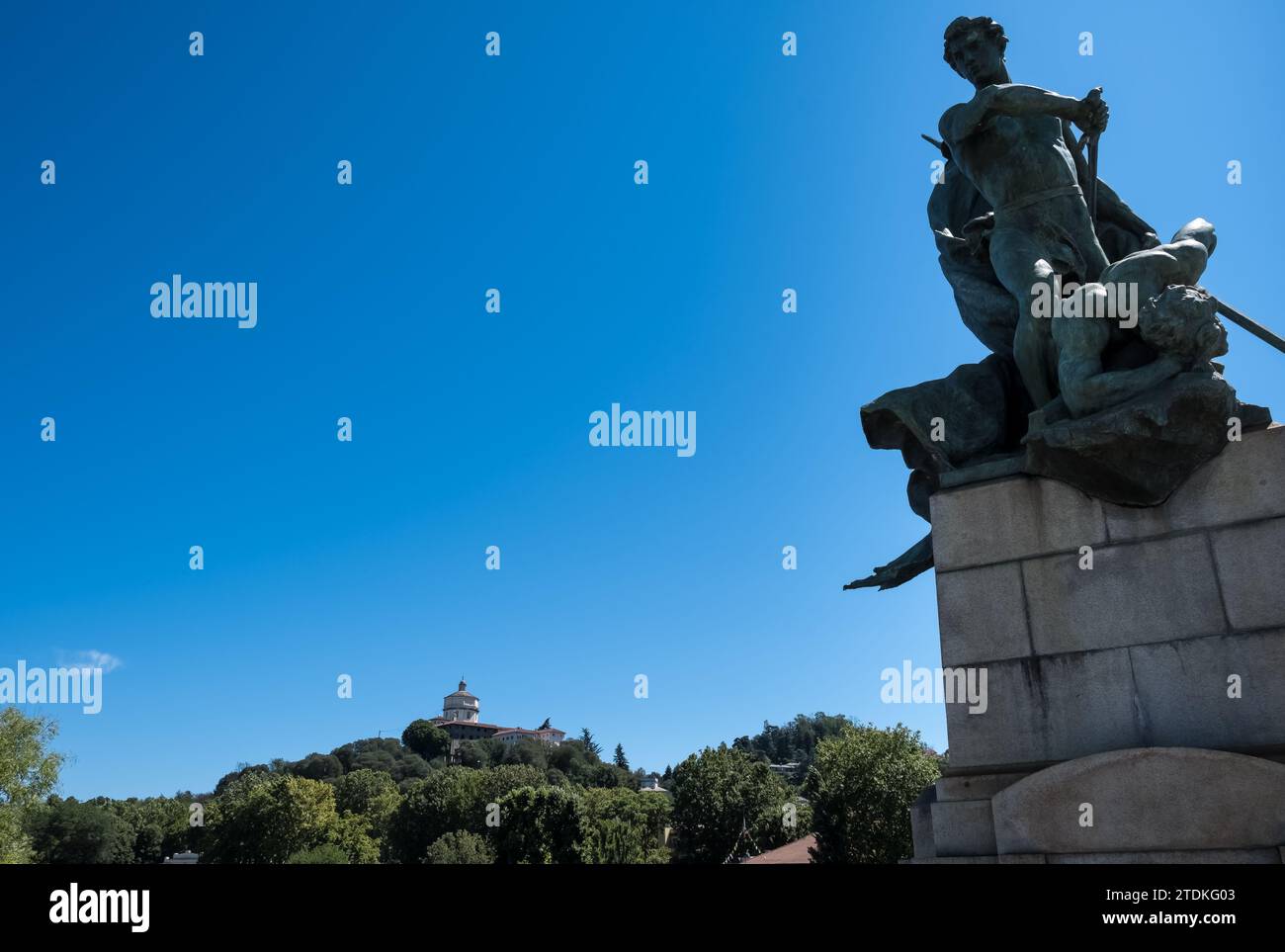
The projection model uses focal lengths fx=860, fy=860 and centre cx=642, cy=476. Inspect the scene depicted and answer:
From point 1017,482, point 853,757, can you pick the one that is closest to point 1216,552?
point 1017,482

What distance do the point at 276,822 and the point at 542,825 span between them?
3527 cm

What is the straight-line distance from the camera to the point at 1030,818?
6.01 m

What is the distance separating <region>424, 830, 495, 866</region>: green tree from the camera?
86.9 m

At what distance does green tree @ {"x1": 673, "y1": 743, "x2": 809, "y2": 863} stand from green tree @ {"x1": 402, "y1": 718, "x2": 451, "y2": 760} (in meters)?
124

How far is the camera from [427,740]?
7451 inches

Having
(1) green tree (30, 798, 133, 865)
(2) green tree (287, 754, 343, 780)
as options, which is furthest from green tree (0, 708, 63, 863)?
(2) green tree (287, 754, 343, 780)

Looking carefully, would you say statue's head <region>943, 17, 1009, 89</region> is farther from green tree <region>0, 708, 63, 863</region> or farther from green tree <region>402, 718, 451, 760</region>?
green tree <region>402, 718, 451, 760</region>

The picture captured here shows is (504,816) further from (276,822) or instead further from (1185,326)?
(1185,326)

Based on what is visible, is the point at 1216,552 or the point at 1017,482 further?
the point at 1017,482

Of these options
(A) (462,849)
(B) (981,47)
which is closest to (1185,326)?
(B) (981,47)
